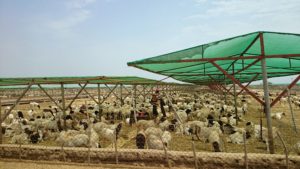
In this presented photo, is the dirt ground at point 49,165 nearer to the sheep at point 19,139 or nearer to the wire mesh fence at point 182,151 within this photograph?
the wire mesh fence at point 182,151

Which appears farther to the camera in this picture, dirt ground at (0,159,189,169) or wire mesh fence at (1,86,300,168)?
dirt ground at (0,159,189,169)

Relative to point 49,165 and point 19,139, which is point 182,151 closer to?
point 49,165

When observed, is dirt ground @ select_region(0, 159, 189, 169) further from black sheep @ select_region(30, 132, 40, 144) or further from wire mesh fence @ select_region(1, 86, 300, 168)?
black sheep @ select_region(30, 132, 40, 144)

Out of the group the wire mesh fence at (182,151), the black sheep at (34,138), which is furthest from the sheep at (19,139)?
the black sheep at (34,138)

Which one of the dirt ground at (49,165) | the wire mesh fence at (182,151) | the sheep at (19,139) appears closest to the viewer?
the wire mesh fence at (182,151)

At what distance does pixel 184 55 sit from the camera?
7062 millimetres

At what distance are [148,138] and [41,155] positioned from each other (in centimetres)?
377

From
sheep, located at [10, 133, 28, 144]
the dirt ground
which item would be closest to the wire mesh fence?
sheep, located at [10, 133, 28, 144]

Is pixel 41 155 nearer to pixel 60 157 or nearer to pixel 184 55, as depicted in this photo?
pixel 60 157

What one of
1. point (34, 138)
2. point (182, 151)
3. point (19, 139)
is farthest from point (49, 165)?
point (19, 139)

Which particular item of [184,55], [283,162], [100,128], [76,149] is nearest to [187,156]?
[283,162]

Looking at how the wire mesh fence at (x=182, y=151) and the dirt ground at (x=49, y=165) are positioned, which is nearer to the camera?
the wire mesh fence at (x=182, y=151)

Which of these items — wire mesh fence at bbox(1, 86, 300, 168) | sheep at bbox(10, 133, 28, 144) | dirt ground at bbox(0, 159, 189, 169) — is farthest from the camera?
sheep at bbox(10, 133, 28, 144)

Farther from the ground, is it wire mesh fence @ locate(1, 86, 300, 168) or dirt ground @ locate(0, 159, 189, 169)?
wire mesh fence @ locate(1, 86, 300, 168)
